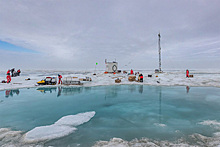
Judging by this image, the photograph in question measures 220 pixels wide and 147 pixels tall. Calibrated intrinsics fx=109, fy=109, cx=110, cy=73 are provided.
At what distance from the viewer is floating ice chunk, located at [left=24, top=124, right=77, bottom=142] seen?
15.0 ft

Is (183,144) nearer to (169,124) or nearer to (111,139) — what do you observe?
(169,124)

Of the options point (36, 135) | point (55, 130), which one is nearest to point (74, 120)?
point (55, 130)

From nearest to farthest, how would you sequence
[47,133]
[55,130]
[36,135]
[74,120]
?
1. [36,135]
2. [47,133]
3. [55,130]
4. [74,120]

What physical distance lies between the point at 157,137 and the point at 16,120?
7.85 meters

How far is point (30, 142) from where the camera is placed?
4375 mm

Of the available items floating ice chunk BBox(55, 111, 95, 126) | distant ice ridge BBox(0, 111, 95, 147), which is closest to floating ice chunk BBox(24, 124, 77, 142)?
distant ice ridge BBox(0, 111, 95, 147)

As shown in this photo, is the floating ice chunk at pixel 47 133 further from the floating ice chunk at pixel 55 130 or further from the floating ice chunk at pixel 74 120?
the floating ice chunk at pixel 74 120

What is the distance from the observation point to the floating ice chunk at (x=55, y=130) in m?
4.64

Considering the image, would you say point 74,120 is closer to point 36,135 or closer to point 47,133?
point 47,133

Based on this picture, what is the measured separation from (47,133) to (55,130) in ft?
1.14

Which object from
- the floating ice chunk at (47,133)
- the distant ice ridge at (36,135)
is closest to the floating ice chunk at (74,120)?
the distant ice ridge at (36,135)

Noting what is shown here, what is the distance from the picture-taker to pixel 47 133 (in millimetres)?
4922

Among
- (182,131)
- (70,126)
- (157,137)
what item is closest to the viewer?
(157,137)

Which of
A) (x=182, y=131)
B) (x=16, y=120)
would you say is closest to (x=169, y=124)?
(x=182, y=131)
